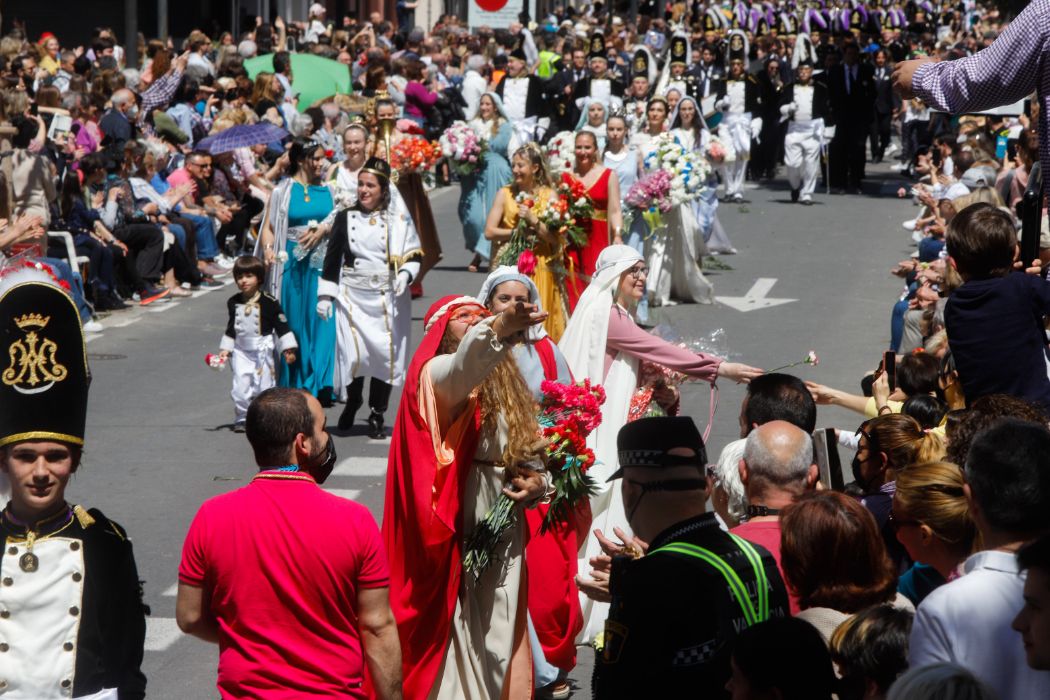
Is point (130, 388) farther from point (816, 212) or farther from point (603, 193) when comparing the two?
point (816, 212)

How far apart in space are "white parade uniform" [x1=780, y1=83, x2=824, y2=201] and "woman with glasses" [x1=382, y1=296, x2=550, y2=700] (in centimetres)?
2074

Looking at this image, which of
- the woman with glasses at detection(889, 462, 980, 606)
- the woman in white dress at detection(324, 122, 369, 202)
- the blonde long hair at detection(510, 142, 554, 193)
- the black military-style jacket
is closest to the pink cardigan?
the woman with glasses at detection(889, 462, 980, 606)

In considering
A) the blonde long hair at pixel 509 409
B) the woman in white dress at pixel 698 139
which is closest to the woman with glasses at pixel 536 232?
the blonde long hair at pixel 509 409

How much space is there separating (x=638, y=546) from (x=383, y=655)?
2.83 feet

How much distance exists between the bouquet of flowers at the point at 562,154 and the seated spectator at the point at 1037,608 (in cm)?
1114

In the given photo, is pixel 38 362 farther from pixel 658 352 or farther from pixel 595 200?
pixel 595 200

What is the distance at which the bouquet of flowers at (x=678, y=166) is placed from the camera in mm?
16828

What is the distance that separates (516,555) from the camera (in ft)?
20.5

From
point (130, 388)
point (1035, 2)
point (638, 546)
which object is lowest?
point (130, 388)

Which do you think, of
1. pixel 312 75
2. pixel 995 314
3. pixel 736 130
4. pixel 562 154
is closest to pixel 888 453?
pixel 995 314

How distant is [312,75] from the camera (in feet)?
90.0

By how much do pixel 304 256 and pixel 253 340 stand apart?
41.6 inches

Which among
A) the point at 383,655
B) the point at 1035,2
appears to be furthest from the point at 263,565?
the point at 1035,2

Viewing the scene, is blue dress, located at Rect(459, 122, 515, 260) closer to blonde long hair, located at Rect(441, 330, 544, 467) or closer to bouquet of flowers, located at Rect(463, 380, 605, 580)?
bouquet of flowers, located at Rect(463, 380, 605, 580)
